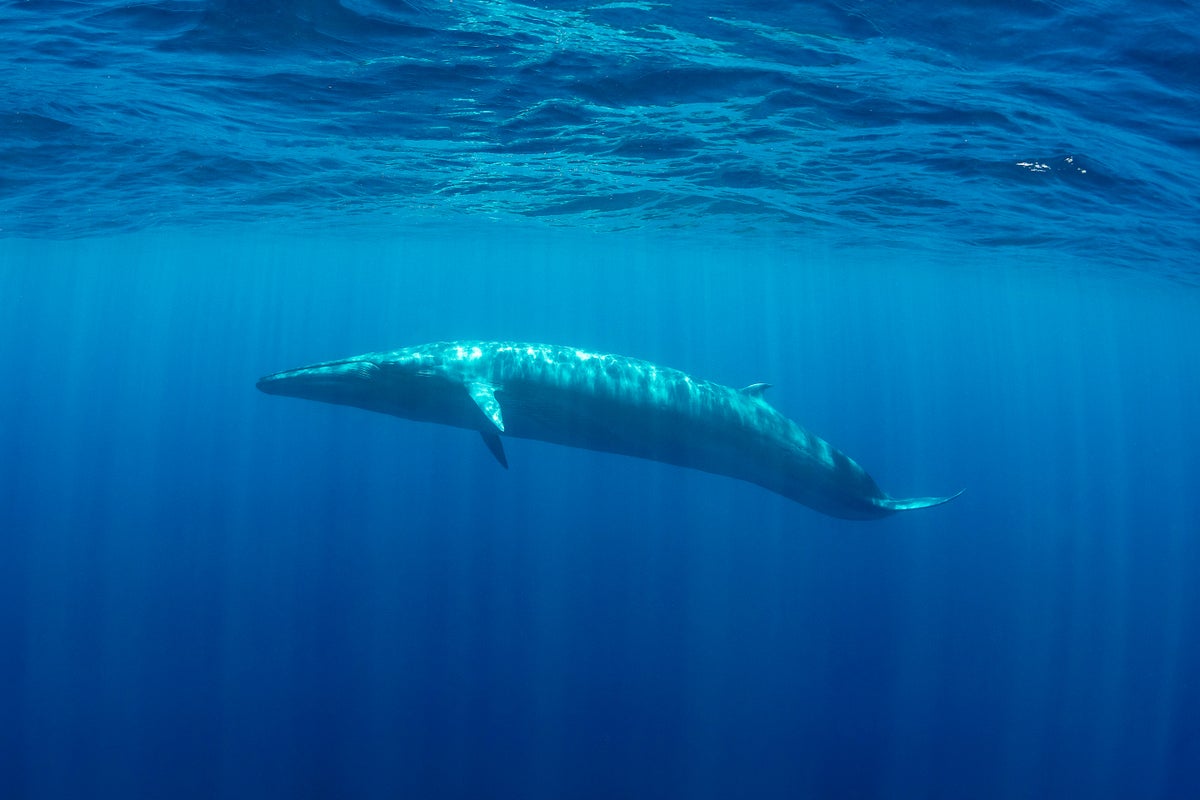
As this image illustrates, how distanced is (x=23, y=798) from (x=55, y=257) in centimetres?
4691

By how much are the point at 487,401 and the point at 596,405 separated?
1856 millimetres

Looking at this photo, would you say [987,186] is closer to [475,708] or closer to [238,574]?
[475,708]

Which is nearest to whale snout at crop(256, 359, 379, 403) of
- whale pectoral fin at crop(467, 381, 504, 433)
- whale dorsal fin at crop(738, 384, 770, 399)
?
whale pectoral fin at crop(467, 381, 504, 433)

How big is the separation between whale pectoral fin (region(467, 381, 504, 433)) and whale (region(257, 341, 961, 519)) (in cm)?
4

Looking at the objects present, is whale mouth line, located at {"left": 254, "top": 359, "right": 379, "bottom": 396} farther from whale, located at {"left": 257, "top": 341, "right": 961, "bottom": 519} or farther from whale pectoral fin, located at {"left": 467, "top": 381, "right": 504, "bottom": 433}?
whale pectoral fin, located at {"left": 467, "top": 381, "right": 504, "bottom": 433}

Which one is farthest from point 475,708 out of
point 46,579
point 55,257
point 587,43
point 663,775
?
point 55,257

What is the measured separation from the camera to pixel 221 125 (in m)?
15.9

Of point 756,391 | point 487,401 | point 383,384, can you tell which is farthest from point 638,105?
point 383,384

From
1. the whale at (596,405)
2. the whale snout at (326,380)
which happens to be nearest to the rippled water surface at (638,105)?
the whale at (596,405)

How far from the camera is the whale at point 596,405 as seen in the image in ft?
36.9

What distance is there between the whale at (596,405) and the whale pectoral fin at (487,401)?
1.4 inches

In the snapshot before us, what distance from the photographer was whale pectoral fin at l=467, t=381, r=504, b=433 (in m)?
10.1

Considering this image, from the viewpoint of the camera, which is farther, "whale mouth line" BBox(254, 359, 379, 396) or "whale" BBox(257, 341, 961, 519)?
"whale" BBox(257, 341, 961, 519)

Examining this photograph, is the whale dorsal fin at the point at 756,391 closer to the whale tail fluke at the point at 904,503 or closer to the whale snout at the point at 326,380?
the whale tail fluke at the point at 904,503
